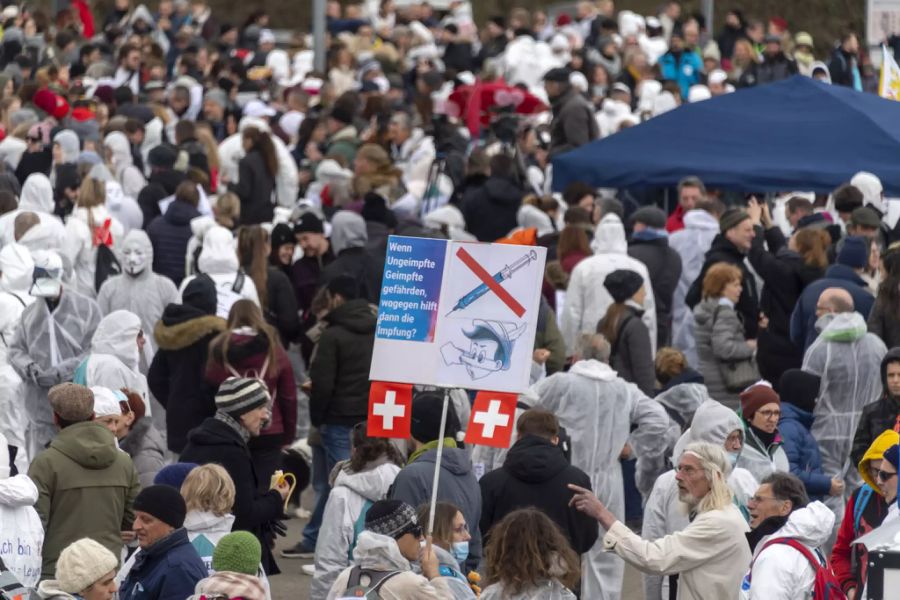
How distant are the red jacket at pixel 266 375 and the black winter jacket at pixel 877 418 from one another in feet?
10.0

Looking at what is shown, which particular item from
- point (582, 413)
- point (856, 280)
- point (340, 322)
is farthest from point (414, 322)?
point (856, 280)

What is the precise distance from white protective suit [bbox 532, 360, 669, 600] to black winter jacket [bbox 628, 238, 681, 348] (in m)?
3.59

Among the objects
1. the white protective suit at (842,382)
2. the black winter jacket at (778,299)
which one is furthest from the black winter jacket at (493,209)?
the white protective suit at (842,382)

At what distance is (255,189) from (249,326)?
22.0 ft

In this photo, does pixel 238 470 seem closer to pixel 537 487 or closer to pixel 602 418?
pixel 537 487

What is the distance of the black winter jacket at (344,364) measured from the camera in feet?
36.0

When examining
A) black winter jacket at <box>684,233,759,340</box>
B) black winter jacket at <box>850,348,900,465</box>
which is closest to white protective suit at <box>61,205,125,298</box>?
black winter jacket at <box>684,233,759,340</box>

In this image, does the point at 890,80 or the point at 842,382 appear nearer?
the point at 842,382

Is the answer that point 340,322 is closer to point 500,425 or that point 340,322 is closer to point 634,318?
point 634,318

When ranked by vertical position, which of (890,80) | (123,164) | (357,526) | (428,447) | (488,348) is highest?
(890,80)

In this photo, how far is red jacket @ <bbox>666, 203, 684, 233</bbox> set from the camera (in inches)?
626

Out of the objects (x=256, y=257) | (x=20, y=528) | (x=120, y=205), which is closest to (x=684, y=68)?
(x=120, y=205)

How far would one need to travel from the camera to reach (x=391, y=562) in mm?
6809

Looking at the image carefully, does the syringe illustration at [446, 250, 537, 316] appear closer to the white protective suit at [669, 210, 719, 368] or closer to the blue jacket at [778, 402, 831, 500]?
the blue jacket at [778, 402, 831, 500]
